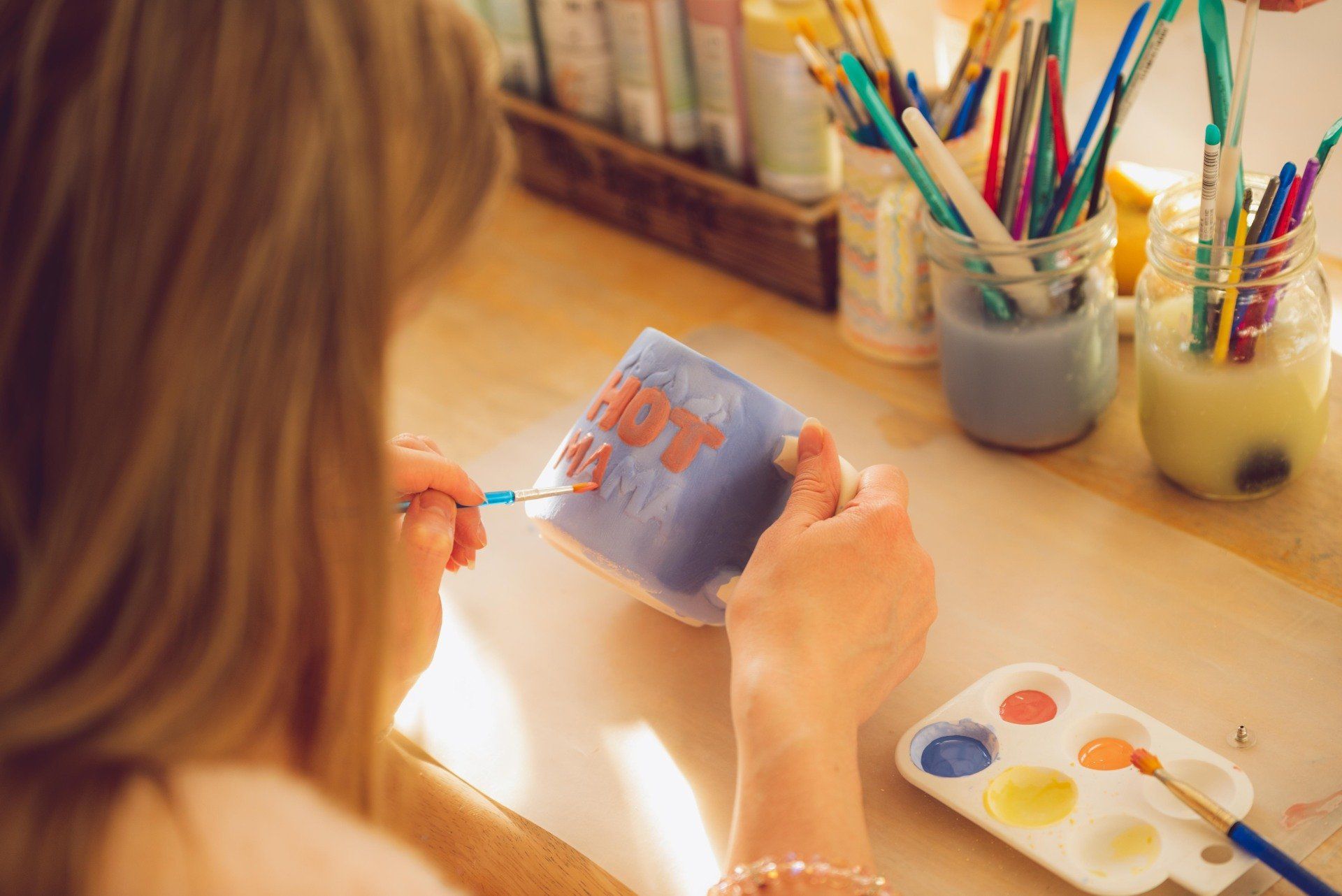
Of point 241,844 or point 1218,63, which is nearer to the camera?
point 241,844

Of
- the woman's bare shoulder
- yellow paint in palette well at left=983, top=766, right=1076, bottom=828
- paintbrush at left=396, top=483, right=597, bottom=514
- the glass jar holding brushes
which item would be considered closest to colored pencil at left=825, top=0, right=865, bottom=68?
the glass jar holding brushes

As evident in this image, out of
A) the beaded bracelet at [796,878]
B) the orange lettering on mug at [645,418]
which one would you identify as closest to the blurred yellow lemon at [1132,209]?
the orange lettering on mug at [645,418]

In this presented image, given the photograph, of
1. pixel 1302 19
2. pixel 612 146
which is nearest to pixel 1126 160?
pixel 1302 19

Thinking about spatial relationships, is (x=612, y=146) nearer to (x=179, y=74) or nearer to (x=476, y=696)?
(x=476, y=696)

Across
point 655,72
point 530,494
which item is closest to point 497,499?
point 530,494

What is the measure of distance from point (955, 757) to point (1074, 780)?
0.05 metres

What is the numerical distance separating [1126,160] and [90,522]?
79 centimetres

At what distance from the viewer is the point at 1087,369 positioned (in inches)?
29.6

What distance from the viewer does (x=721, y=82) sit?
945 mm

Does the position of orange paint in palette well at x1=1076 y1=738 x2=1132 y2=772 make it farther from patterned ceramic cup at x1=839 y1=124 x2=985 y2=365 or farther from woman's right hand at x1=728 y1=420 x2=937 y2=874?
patterned ceramic cup at x1=839 y1=124 x2=985 y2=365

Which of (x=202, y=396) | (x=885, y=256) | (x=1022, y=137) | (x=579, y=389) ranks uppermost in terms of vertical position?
(x=202, y=396)

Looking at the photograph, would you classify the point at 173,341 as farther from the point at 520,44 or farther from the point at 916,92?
the point at 520,44

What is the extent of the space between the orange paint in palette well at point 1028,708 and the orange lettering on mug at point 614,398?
0.24m

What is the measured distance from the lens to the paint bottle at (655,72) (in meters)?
0.96
